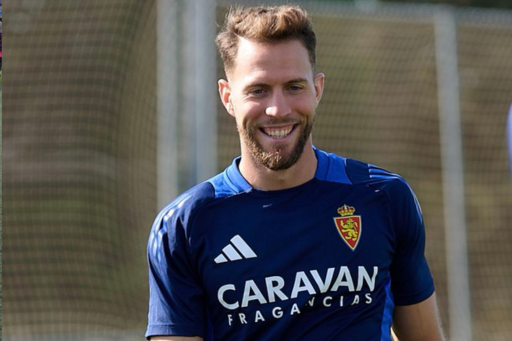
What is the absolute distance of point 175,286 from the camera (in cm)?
254

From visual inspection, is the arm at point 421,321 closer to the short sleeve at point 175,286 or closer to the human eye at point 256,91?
the short sleeve at point 175,286

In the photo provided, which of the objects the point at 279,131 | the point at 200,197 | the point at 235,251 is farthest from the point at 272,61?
the point at 235,251

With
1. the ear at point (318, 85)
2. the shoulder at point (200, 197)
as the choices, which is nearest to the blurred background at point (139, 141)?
the ear at point (318, 85)

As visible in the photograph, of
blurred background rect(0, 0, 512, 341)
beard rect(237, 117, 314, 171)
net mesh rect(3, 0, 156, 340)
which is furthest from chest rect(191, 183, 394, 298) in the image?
net mesh rect(3, 0, 156, 340)

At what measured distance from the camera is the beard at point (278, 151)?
2496mm

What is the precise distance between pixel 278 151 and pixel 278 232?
0.26 metres

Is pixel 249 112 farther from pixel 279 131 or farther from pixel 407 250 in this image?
pixel 407 250

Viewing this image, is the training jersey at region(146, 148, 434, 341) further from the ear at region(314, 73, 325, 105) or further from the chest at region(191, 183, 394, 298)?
the ear at region(314, 73, 325, 105)

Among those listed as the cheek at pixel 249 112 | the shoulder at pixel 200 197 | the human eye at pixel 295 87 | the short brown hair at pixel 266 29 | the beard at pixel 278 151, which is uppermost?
the short brown hair at pixel 266 29

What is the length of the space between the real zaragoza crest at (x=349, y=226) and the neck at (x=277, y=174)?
16 cm

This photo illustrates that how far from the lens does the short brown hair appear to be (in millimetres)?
2545

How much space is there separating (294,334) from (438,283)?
547cm

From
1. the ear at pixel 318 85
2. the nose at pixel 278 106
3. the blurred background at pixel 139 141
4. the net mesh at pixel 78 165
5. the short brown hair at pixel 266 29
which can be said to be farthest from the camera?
the net mesh at pixel 78 165

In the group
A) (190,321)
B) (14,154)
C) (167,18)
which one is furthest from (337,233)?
(14,154)
